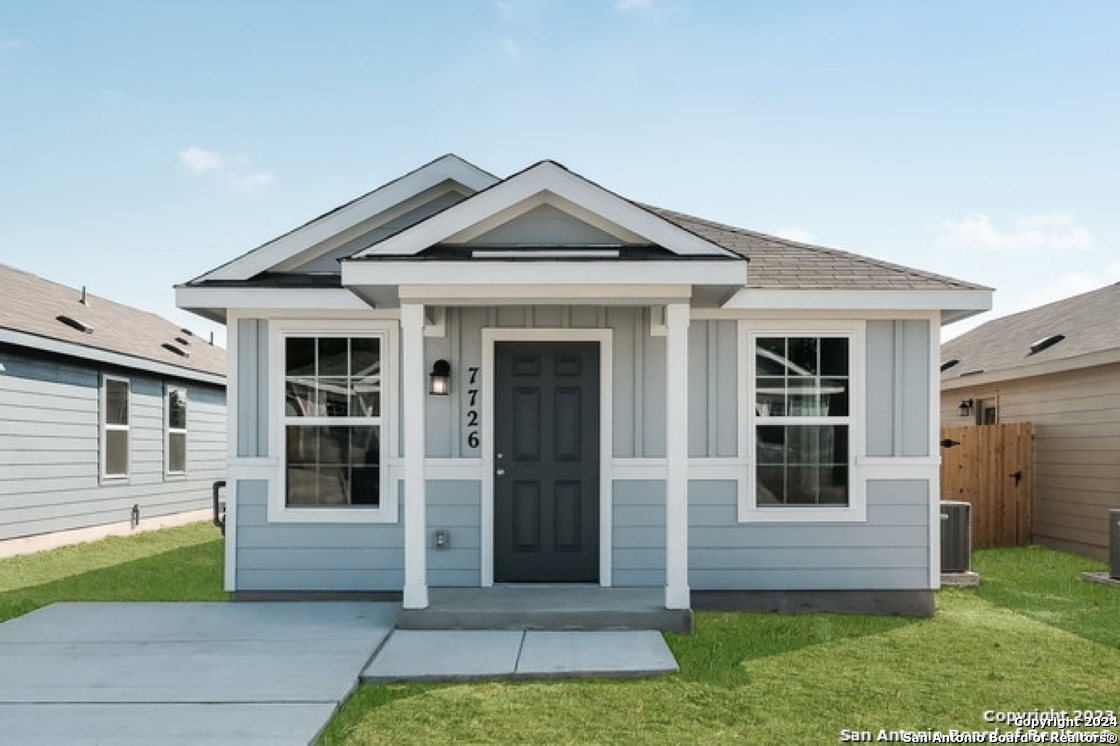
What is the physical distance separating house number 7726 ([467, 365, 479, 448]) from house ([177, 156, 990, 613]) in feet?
0.06

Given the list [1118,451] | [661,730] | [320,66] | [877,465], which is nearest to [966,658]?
[877,465]

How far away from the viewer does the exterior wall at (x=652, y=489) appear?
22.9 feet

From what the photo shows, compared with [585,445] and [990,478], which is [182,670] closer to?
[585,445]

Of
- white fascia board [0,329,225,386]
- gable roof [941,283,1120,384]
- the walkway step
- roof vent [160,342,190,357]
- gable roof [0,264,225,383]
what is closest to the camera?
the walkway step

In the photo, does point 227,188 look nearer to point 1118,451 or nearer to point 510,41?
point 510,41

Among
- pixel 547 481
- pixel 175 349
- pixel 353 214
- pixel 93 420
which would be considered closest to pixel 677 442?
pixel 547 481

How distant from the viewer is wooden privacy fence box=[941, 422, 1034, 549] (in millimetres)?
11289

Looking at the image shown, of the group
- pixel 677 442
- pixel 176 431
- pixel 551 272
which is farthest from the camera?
pixel 176 431

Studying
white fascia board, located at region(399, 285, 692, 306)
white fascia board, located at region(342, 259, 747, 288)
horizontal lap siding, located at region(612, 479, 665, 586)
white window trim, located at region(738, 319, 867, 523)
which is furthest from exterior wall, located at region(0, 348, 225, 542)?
white window trim, located at region(738, 319, 867, 523)

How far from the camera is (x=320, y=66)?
38.7 feet

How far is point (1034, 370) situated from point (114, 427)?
41.9ft

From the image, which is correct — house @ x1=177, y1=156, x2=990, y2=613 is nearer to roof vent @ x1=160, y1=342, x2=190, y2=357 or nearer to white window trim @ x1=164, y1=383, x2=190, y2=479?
white window trim @ x1=164, y1=383, x2=190, y2=479

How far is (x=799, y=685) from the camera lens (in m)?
4.89

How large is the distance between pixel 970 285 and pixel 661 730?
15.3 feet
